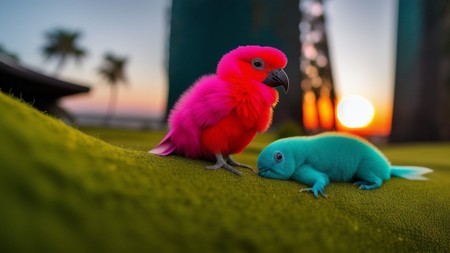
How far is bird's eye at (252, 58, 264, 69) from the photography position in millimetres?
1320

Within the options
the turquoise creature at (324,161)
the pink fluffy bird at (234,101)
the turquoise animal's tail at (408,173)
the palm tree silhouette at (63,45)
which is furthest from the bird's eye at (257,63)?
the palm tree silhouette at (63,45)

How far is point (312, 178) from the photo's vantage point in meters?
1.43

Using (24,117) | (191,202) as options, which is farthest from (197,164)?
(24,117)

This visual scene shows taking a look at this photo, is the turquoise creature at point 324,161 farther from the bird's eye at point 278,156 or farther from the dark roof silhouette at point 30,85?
the dark roof silhouette at point 30,85

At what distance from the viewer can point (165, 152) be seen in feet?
4.90

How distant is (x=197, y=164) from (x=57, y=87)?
2.51 ft

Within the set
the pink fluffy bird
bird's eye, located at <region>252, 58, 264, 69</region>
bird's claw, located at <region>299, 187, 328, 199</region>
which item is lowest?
bird's claw, located at <region>299, 187, 328, 199</region>

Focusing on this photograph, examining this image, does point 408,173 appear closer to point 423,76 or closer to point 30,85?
point 30,85

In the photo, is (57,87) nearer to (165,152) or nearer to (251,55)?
(165,152)

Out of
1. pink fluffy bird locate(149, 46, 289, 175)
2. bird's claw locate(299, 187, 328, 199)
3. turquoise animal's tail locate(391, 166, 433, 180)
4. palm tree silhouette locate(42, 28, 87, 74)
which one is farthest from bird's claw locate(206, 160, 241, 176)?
palm tree silhouette locate(42, 28, 87, 74)

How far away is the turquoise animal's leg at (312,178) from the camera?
1349 mm

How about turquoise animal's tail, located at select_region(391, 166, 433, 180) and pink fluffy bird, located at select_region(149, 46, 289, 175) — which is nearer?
pink fluffy bird, located at select_region(149, 46, 289, 175)

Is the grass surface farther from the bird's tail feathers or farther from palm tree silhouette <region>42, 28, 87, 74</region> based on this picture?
palm tree silhouette <region>42, 28, 87, 74</region>

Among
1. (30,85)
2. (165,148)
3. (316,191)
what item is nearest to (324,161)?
(316,191)
